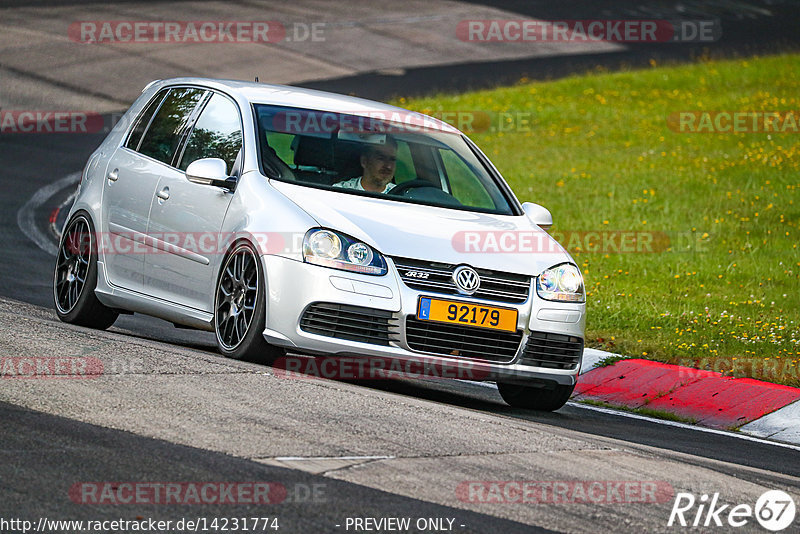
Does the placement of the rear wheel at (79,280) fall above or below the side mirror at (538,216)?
below

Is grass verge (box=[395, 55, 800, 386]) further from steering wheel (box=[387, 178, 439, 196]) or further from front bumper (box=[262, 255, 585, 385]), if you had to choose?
front bumper (box=[262, 255, 585, 385])

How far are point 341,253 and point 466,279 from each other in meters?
0.72

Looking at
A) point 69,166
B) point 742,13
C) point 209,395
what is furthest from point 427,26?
point 209,395

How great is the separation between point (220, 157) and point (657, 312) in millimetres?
4763

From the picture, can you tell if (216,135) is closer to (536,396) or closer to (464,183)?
(464,183)

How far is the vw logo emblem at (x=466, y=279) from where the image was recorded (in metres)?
7.76

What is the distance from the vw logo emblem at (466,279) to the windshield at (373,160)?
951mm

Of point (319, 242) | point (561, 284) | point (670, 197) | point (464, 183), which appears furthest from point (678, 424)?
point (670, 197)

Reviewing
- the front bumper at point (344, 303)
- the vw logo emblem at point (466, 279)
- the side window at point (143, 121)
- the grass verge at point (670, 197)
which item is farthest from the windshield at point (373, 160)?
the grass verge at point (670, 197)

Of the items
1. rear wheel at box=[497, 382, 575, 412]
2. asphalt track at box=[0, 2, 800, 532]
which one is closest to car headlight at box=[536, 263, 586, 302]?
rear wheel at box=[497, 382, 575, 412]

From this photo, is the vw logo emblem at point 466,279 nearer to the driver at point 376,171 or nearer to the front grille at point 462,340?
the front grille at point 462,340

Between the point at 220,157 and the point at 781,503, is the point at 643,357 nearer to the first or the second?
the point at 220,157

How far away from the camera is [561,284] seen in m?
8.24

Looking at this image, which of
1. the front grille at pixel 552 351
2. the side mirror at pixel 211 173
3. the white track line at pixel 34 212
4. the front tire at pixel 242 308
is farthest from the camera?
the white track line at pixel 34 212
